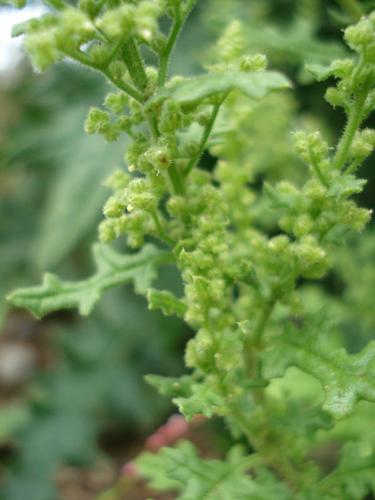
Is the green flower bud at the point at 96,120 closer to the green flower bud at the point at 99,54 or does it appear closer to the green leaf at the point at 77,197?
the green flower bud at the point at 99,54

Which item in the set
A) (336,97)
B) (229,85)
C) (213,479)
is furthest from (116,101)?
(213,479)

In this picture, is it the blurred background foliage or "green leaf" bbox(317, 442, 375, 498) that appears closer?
"green leaf" bbox(317, 442, 375, 498)

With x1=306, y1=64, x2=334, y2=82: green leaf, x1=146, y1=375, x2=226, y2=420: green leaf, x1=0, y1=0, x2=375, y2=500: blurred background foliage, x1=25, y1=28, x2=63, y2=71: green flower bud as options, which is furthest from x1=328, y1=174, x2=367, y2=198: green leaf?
x1=0, y1=0, x2=375, y2=500: blurred background foliage

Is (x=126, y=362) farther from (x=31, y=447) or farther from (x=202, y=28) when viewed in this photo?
(x=202, y=28)

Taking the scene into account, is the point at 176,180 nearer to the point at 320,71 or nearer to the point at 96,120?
the point at 96,120

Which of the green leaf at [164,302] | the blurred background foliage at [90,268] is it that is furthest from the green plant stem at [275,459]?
the blurred background foliage at [90,268]

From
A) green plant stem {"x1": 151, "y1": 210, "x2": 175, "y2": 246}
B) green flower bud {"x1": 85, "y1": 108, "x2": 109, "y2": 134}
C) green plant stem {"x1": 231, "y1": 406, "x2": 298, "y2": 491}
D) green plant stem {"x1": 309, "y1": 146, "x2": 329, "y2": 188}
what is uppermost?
green flower bud {"x1": 85, "y1": 108, "x2": 109, "y2": 134}

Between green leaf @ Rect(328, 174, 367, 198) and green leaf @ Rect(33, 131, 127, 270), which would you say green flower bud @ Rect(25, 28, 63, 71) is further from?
green leaf @ Rect(33, 131, 127, 270)
